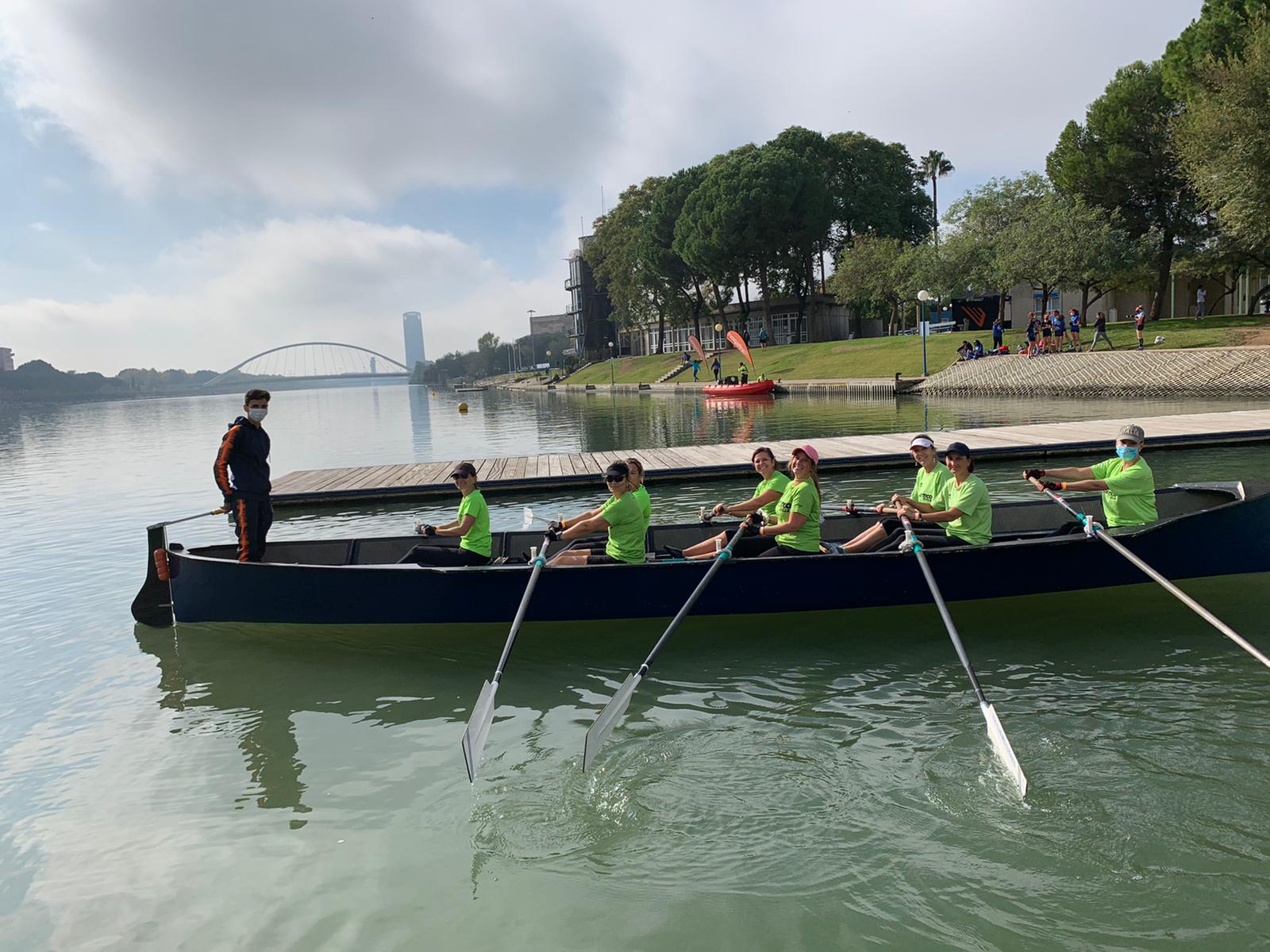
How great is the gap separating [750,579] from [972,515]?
2.28m

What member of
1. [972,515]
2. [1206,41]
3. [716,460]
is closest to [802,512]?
[972,515]

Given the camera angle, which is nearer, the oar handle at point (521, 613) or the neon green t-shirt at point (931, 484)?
the oar handle at point (521, 613)

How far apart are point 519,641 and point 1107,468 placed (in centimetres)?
628

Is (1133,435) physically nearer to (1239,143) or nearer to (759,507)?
(759,507)

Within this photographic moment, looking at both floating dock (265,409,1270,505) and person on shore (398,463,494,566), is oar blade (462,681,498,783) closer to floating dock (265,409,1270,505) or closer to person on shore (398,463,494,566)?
person on shore (398,463,494,566)

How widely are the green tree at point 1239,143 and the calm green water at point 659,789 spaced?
1163 inches

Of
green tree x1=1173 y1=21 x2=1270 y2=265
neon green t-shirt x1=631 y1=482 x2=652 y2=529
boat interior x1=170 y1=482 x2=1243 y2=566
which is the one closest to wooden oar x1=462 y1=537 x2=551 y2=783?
neon green t-shirt x1=631 y1=482 x2=652 y2=529

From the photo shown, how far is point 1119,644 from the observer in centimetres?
761

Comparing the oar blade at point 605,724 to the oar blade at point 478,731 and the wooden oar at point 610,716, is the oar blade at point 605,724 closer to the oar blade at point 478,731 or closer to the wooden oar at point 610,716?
the wooden oar at point 610,716

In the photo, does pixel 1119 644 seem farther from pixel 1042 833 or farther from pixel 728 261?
pixel 728 261

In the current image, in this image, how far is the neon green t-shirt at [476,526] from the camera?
8656 millimetres

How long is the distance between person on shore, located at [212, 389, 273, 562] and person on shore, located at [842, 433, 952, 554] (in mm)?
6288

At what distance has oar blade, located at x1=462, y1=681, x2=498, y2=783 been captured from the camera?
5.62 metres

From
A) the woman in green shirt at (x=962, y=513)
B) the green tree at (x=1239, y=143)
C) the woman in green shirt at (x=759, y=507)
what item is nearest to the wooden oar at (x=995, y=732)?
the woman in green shirt at (x=962, y=513)
